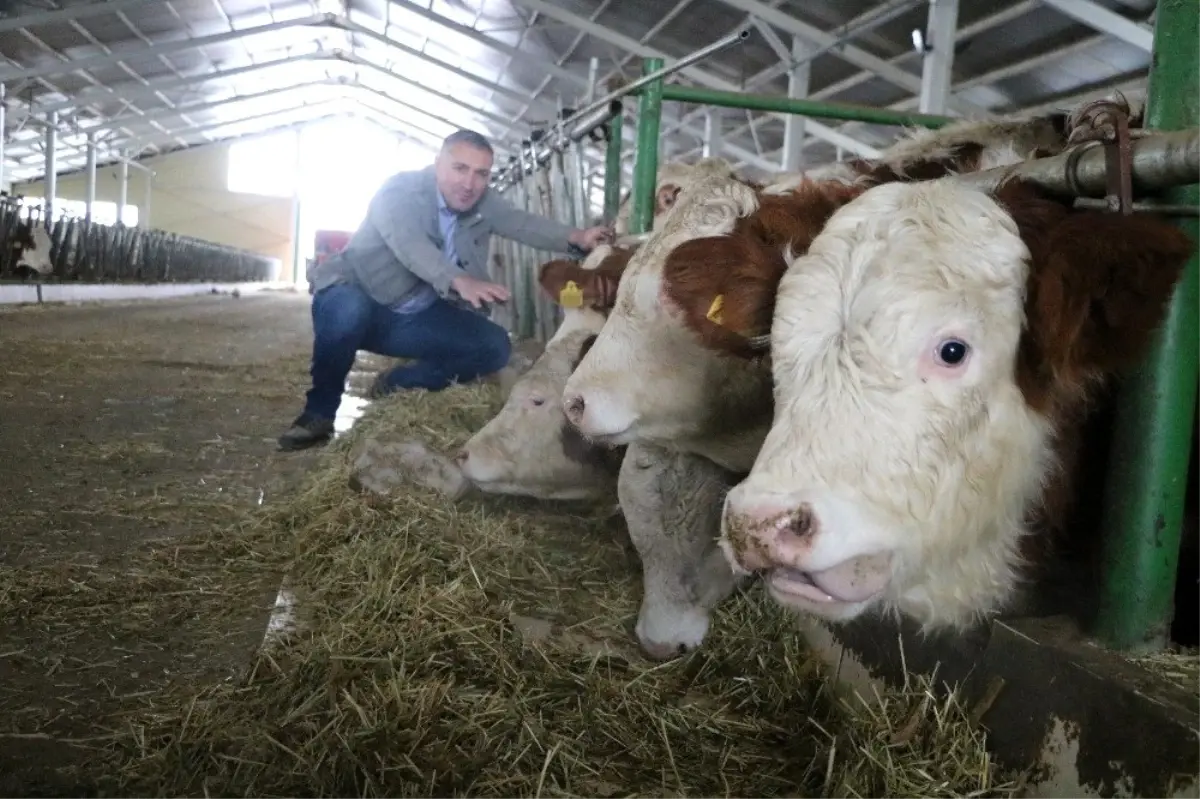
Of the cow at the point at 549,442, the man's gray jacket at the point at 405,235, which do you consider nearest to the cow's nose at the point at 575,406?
the cow at the point at 549,442

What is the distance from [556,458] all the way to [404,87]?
27.0m

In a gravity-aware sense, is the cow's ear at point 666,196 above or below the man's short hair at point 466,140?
below

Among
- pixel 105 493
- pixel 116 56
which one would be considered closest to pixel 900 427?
pixel 105 493

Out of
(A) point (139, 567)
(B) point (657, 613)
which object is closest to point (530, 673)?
(B) point (657, 613)

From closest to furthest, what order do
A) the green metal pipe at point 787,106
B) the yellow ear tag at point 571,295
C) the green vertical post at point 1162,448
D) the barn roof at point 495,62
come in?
1. the green vertical post at point 1162,448
2. the yellow ear tag at point 571,295
3. the green metal pipe at point 787,106
4. the barn roof at point 495,62

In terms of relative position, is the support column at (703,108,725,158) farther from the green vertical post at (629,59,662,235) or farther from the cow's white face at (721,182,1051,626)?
the cow's white face at (721,182,1051,626)

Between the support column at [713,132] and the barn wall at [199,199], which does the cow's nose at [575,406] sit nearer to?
the support column at [713,132]

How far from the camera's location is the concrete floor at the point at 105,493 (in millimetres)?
2297

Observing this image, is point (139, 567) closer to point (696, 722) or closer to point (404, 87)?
point (696, 722)

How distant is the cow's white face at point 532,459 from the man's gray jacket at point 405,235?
152cm

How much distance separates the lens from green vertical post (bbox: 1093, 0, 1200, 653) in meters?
1.81

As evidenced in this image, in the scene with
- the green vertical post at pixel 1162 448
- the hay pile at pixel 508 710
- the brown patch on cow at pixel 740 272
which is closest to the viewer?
the green vertical post at pixel 1162 448

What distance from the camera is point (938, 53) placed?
841 centimetres

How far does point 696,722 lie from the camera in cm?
232
